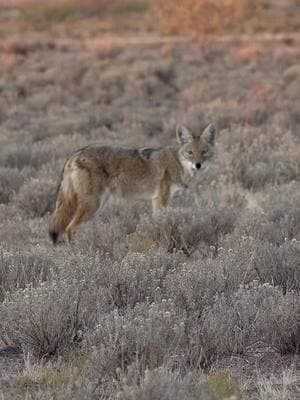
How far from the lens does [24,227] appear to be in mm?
9258

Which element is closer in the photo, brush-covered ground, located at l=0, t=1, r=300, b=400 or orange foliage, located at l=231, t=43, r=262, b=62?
brush-covered ground, located at l=0, t=1, r=300, b=400

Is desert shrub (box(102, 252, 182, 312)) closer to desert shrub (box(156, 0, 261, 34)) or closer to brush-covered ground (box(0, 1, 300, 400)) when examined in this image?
brush-covered ground (box(0, 1, 300, 400))

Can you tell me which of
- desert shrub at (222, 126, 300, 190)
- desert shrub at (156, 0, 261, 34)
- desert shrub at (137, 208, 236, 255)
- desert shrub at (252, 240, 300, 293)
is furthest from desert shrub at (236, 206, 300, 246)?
desert shrub at (156, 0, 261, 34)

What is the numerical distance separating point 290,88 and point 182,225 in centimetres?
1400

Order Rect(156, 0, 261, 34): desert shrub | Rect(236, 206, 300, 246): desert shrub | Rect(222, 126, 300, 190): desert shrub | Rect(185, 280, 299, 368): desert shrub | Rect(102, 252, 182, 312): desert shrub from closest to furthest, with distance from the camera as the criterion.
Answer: Rect(185, 280, 299, 368): desert shrub < Rect(102, 252, 182, 312): desert shrub < Rect(236, 206, 300, 246): desert shrub < Rect(222, 126, 300, 190): desert shrub < Rect(156, 0, 261, 34): desert shrub

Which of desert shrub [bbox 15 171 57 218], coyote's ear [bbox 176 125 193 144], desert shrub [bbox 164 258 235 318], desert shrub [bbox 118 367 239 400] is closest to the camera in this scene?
desert shrub [bbox 118 367 239 400]

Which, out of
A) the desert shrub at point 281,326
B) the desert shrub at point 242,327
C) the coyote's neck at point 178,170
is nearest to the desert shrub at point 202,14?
the coyote's neck at point 178,170

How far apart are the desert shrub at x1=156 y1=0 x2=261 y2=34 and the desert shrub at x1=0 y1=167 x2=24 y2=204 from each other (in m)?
22.3

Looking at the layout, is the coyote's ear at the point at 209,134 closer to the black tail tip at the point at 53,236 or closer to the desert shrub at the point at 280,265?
the black tail tip at the point at 53,236

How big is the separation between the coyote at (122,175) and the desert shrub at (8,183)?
216cm

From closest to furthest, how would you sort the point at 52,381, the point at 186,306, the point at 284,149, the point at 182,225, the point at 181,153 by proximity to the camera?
A: the point at 52,381 → the point at 186,306 → the point at 182,225 → the point at 181,153 → the point at 284,149

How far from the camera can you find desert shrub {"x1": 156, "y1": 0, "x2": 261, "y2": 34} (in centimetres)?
3303

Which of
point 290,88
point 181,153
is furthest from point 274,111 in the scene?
point 181,153

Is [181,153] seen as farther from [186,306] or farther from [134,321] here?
[134,321]
